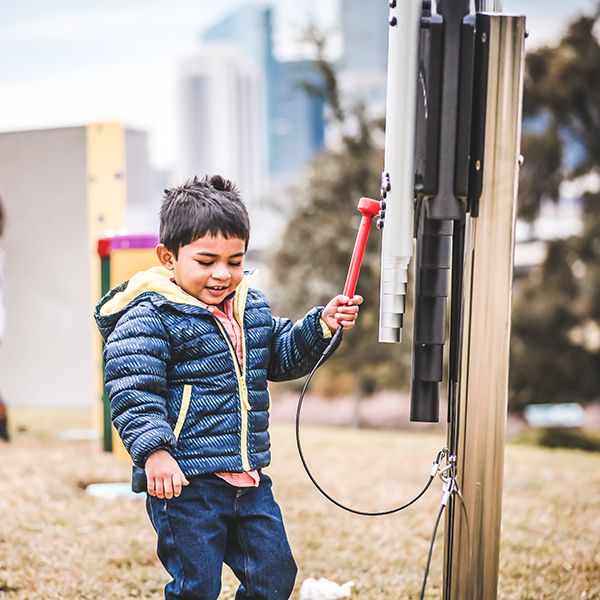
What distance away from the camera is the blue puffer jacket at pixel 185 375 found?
199cm

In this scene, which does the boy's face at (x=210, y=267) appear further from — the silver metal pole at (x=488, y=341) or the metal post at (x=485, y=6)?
the metal post at (x=485, y=6)

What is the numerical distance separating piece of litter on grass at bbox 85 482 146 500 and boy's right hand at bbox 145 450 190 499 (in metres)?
1.93

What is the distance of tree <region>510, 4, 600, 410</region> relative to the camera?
25.3 feet

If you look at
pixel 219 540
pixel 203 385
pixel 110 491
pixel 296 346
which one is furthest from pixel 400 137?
pixel 110 491

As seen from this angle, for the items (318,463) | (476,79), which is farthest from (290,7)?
(476,79)

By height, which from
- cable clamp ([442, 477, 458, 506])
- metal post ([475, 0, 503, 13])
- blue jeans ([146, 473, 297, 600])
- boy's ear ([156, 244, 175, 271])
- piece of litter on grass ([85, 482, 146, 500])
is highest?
metal post ([475, 0, 503, 13])

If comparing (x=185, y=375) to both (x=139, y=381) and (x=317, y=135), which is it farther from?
(x=317, y=135)

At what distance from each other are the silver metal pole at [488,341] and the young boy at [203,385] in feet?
1.11

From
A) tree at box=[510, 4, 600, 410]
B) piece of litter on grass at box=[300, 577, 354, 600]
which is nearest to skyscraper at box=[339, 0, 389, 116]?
tree at box=[510, 4, 600, 410]

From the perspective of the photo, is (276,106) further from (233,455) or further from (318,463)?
(233,455)

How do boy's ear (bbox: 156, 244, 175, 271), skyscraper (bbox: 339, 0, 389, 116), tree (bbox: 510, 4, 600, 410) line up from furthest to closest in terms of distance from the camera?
tree (bbox: 510, 4, 600, 410), skyscraper (bbox: 339, 0, 389, 116), boy's ear (bbox: 156, 244, 175, 271)

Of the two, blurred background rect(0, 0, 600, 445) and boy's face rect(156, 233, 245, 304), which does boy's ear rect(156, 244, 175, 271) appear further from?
blurred background rect(0, 0, 600, 445)

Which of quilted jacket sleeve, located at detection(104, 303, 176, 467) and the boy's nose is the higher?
the boy's nose

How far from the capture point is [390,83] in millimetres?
1876
